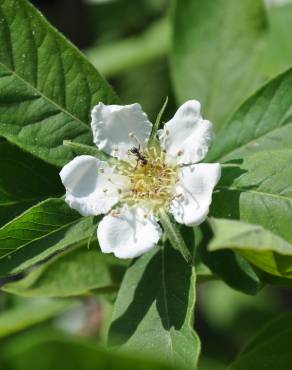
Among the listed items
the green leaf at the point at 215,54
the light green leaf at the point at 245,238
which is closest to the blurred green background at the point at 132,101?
the green leaf at the point at 215,54

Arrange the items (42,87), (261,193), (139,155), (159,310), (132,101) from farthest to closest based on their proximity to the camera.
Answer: (132,101) → (139,155) → (42,87) → (159,310) → (261,193)

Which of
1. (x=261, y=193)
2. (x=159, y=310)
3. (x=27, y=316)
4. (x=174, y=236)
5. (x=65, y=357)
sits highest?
(x=65, y=357)

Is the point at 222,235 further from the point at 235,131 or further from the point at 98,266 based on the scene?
the point at 98,266

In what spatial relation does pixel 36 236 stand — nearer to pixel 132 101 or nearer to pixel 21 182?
pixel 21 182

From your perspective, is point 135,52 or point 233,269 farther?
point 135,52

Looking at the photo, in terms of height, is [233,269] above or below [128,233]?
below

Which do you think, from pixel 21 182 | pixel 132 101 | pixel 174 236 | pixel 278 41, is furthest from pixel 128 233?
pixel 132 101

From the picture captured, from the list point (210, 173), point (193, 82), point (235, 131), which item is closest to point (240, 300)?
point (193, 82)

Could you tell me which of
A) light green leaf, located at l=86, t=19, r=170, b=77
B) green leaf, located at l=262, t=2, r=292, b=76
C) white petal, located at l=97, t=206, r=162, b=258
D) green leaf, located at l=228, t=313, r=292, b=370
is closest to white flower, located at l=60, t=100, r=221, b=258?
white petal, located at l=97, t=206, r=162, b=258
